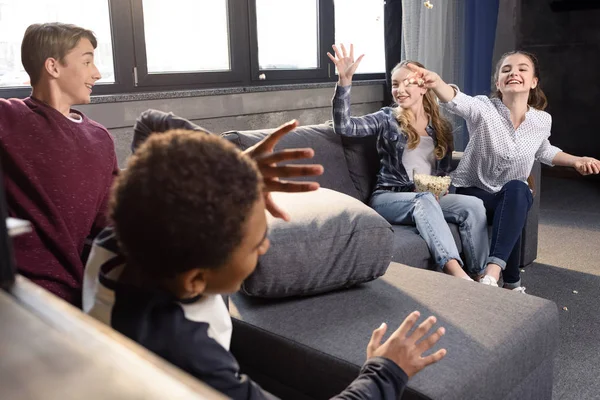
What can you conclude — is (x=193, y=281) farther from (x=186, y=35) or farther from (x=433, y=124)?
(x=186, y=35)

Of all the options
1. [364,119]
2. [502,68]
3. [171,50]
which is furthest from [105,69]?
[502,68]

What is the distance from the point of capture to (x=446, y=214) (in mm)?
2516

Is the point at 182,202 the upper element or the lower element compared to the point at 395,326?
upper

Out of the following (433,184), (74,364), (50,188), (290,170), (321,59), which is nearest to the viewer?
(74,364)

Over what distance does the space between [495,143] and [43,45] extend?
6.31 feet

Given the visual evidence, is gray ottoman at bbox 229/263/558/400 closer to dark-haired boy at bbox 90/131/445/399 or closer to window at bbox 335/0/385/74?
dark-haired boy at bbox 90/131/445/399

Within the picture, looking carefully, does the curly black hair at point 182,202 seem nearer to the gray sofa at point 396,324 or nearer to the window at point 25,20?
the gray sofa at point 396,324

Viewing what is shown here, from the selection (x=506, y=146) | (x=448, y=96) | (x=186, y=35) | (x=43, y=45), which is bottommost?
(x=506, y=146)

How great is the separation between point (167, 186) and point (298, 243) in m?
0.77

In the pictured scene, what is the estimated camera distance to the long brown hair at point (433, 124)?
8.51 feet

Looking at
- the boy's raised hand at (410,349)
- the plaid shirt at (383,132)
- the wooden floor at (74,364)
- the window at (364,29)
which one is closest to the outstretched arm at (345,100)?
the plaid shirt at (383,132)

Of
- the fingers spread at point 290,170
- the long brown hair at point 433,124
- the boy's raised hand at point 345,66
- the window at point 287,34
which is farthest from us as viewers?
the window at point 287,34

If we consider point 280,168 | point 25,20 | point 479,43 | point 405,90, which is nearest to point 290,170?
point 280,168

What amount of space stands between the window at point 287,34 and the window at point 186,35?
0.92 ft
